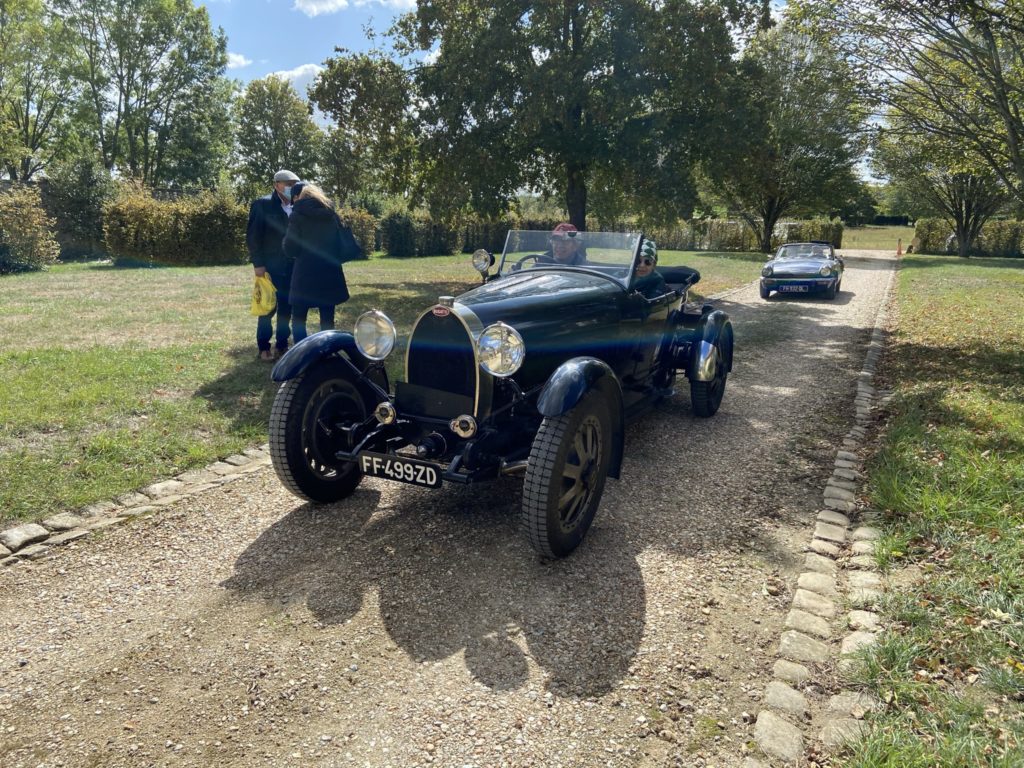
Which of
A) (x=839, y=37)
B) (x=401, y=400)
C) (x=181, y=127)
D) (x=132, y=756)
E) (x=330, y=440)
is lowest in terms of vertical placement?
(x=132, y=756)

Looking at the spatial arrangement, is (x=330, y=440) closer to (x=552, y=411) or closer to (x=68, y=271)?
(x=552, y=411)

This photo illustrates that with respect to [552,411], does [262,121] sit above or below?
above

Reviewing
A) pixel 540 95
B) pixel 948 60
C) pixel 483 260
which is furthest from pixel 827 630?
pixel 540 95

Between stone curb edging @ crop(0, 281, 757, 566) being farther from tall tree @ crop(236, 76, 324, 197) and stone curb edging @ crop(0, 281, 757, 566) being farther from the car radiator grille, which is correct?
tall tree @ crop(236, 76, 324, 197)

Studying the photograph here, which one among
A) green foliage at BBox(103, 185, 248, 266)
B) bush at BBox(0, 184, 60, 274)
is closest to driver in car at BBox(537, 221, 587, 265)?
bush at BBox(0, 184, 60, 274)

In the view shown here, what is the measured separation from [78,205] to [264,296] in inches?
819

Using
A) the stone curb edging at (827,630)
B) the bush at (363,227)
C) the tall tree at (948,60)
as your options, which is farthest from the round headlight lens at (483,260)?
the bush at (363,227)

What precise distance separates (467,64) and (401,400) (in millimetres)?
11843

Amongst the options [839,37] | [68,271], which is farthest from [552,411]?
[68,271]

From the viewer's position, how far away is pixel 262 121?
4866 cm

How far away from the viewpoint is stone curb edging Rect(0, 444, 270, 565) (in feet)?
12.2

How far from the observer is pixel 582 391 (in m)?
3.48

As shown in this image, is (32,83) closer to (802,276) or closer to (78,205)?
(78,205)

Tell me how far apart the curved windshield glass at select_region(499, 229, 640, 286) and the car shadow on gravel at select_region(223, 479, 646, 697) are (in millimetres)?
2086
